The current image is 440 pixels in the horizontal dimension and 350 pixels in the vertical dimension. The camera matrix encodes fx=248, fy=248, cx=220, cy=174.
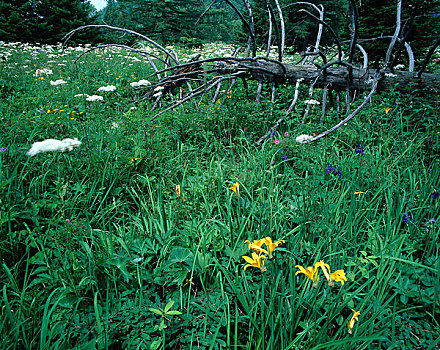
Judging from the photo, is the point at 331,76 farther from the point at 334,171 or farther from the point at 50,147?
the point at 50,147

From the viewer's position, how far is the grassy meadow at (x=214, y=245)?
105cm

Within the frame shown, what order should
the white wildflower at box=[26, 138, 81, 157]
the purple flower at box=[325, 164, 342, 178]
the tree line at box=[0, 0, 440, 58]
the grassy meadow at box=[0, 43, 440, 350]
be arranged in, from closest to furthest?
the grassy meadow at box=[0, 43, 440, 350], the white wildflower at box=[26, 138, 81, 157], the purple flower at box=[325, 164, 342, 178], the tree line at box=[0, 0, 440, 58]

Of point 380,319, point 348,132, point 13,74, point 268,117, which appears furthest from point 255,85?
point 13,74

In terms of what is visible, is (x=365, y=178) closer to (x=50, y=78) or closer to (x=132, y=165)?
(x=132, y=165)

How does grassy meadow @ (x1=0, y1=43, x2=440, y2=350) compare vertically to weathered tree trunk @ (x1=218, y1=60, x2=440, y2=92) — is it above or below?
below

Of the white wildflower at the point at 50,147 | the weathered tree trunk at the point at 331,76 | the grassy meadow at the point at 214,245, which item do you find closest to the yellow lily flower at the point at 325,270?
the grassy meadow at the point at 214,245

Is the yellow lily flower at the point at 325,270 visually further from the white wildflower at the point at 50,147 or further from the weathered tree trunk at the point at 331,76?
the weathered tree trunk at the point at 331,76

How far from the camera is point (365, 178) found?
202cm

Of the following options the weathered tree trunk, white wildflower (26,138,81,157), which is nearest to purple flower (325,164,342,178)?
the weathered tree trunk

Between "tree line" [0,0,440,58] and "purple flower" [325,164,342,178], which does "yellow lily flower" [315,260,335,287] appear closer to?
"purple flower" [325,164,342,178]

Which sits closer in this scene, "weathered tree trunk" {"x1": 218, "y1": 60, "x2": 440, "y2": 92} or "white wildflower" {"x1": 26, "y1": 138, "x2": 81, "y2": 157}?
"white wildflower" {"x1": 26, "y1": 138, "x2": 81, "y2": 157}

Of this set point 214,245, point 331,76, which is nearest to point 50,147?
point 214,245

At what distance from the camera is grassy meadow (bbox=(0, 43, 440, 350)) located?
1046 mm

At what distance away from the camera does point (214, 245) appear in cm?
145
